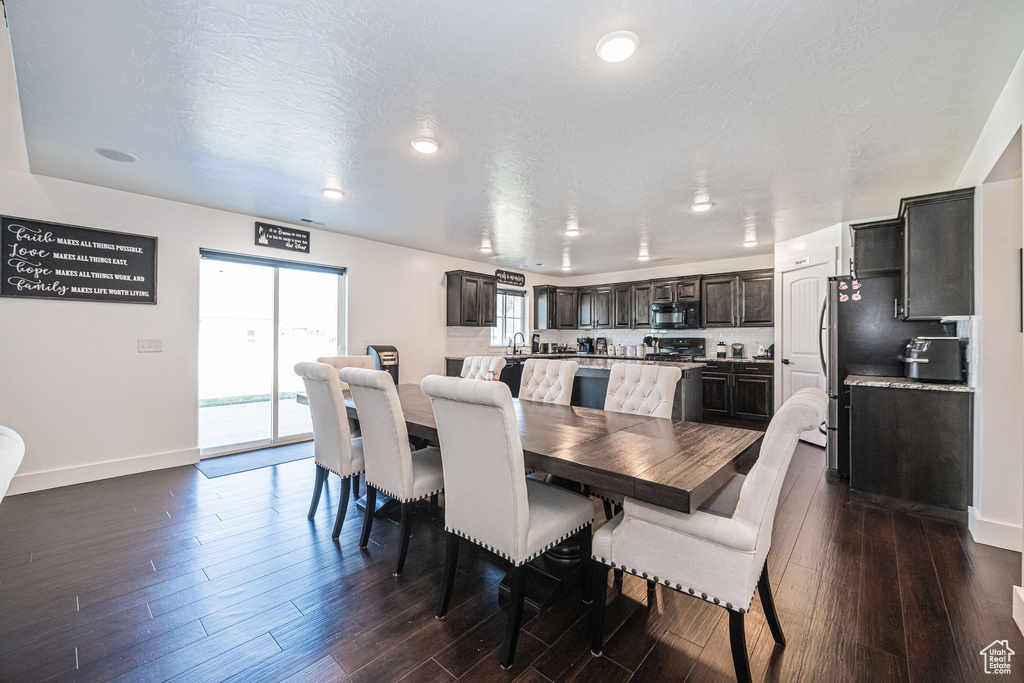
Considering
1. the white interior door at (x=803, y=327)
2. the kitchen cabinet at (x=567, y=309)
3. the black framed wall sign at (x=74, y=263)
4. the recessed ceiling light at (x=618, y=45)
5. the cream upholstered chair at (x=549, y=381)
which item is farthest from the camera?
the kitchen cabinet at (x=567, y=309)

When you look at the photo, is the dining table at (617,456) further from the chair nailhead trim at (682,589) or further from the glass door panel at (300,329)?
the glass door panel at (300,329)

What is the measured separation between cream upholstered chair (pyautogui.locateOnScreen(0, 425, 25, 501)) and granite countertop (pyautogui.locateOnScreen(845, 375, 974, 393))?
170 inches

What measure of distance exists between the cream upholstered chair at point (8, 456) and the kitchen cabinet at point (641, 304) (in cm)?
710

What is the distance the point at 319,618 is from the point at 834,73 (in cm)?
343

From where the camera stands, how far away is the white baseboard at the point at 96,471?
127 inches

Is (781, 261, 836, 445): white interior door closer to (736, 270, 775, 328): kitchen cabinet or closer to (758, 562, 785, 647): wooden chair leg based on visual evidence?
(736, 270, 775, 328): kitchen cabinet

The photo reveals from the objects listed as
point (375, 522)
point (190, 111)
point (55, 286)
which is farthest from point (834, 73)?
point (55, 286)

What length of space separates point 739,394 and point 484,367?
419 cm

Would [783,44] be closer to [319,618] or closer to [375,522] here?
[319,618]

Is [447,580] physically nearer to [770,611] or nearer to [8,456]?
[770,611]

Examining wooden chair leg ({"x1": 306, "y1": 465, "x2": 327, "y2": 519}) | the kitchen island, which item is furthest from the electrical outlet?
the kitchen island

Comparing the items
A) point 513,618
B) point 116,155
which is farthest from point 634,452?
point 116,155

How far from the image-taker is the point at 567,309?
8.10 metres

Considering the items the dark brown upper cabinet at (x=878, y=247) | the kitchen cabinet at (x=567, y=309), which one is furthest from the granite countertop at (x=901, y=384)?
the kitchen cabinet at (x=567, y=309)
